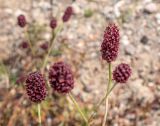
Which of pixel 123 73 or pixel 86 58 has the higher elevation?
pixel 123 73

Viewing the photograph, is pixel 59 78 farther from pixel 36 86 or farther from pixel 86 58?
pixel 86 58

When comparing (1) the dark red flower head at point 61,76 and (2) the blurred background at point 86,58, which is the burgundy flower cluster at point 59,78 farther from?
(2) the blurred background at point 86,58

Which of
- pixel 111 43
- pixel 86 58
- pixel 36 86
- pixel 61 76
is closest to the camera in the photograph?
pixel 61 76

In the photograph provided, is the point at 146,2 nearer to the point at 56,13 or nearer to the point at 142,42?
the point at 142,42

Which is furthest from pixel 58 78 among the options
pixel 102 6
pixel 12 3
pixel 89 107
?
pixel 12 3

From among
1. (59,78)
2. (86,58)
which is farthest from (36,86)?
(86,58)

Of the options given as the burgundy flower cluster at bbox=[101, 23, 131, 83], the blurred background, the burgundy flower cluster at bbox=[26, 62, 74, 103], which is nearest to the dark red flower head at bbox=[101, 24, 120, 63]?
the burgundy flower cluster at bbox=[101, 23, 131, 83]
